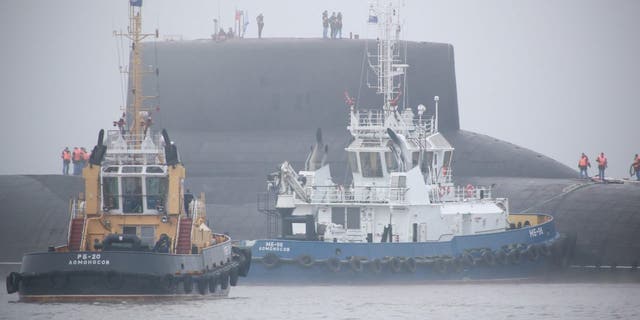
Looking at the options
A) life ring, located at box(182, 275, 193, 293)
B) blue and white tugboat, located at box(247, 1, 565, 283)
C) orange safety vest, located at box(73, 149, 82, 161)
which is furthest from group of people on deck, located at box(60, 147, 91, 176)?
life ring, located at box(182, 275, 193, 293)

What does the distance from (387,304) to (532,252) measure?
8036 millimetres

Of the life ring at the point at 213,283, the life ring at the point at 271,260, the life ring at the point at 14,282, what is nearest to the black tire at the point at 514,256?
the life ring at the point at 271,260

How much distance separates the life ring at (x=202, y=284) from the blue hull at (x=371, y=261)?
6.49m

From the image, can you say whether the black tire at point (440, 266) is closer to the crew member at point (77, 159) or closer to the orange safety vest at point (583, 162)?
the orange safety vest at point (583, 162)

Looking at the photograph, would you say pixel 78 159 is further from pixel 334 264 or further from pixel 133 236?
pixel 133 236

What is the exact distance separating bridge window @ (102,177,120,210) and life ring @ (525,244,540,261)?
510 inches

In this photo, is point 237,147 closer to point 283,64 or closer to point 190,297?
point 283,64

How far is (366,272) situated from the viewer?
41.8m

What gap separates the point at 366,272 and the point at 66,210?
11895 mm

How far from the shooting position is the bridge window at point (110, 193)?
117ft

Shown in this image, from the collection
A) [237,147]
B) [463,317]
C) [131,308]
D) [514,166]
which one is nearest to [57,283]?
[131,308]

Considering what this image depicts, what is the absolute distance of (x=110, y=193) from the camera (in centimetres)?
3578

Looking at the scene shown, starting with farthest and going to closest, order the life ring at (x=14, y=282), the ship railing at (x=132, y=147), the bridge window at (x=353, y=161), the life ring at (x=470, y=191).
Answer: the life ring at (x=470, y=191)
the bridge window at (x=353, y=161)
the ship railing at (x=132, y=147)
the life ring at (x=14, y=282)

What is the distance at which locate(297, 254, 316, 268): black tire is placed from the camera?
4181 centimetres
